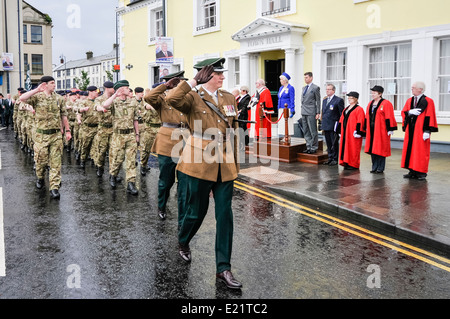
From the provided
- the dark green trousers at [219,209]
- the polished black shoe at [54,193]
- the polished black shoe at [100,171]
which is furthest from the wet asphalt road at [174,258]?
the polished black shoe at [100,171]

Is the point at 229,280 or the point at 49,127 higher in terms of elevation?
the point at 49,127

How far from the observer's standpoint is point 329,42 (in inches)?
609

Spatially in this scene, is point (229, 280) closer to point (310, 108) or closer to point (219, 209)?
point (219, 209)

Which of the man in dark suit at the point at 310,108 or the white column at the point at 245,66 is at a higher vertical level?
the white column at the point at 245,66

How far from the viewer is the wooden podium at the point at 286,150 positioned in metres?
11.8

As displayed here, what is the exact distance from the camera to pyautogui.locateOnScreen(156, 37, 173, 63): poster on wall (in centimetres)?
1480

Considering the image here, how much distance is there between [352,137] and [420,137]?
1.65 m

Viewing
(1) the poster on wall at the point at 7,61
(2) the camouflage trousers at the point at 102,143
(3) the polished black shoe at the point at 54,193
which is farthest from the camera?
(1) the poster on wall at the point at 7,61

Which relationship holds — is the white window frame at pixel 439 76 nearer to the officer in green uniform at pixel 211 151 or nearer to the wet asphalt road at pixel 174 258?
the wet asphalt road at pixel 174 258

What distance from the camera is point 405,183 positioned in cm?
909

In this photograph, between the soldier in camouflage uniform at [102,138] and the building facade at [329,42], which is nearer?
the soldier in camouflage uniform at [102,138]

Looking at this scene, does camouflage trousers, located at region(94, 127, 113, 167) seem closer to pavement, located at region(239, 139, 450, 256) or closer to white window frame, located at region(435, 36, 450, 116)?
pavement, located at region(239, 139, 450, 256)

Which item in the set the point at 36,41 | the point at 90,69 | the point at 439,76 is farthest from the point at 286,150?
the point at 90,69
